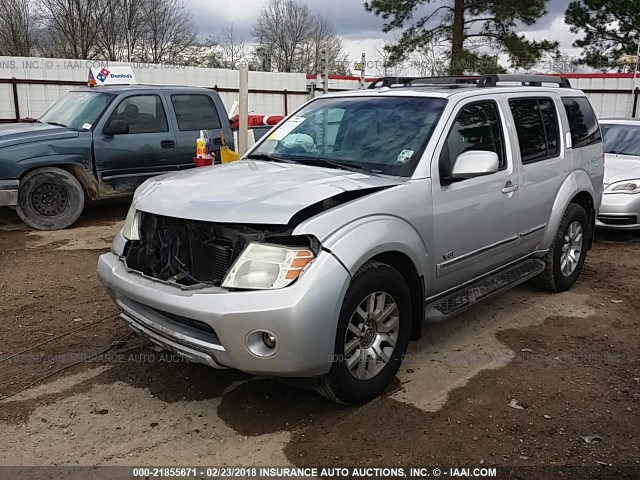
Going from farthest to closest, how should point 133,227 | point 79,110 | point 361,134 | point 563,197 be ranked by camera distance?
point 79,110 → point 563,197 → point 361,134 → point 133,227

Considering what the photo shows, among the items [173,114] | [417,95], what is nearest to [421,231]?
[417,95]

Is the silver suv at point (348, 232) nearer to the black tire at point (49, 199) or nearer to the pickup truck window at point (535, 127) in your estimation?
the pickup truck window at point (535, 127)

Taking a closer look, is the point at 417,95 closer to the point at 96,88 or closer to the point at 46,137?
the point at 46,137

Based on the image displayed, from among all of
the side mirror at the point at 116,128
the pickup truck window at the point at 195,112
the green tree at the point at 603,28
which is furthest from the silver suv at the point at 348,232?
the green tree at the point at 603,28

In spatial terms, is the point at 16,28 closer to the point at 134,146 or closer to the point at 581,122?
the point at 134,146

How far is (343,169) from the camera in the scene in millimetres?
4039

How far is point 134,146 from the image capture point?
8.36 metres

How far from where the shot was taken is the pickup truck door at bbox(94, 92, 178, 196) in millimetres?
8180

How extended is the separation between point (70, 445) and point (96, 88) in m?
6.87

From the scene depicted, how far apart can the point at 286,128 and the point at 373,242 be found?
190cm

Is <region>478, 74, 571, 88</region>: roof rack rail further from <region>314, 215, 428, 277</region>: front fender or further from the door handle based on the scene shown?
<region>314, 215, 428, 277</region>: front fender

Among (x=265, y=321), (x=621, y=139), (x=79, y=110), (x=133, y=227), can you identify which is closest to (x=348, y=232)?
(x=265, y=321)

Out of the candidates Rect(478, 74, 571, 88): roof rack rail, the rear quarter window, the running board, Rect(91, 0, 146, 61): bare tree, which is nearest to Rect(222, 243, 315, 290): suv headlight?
the running board

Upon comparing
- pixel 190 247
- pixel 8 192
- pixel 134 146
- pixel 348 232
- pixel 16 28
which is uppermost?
pixel 16 28
